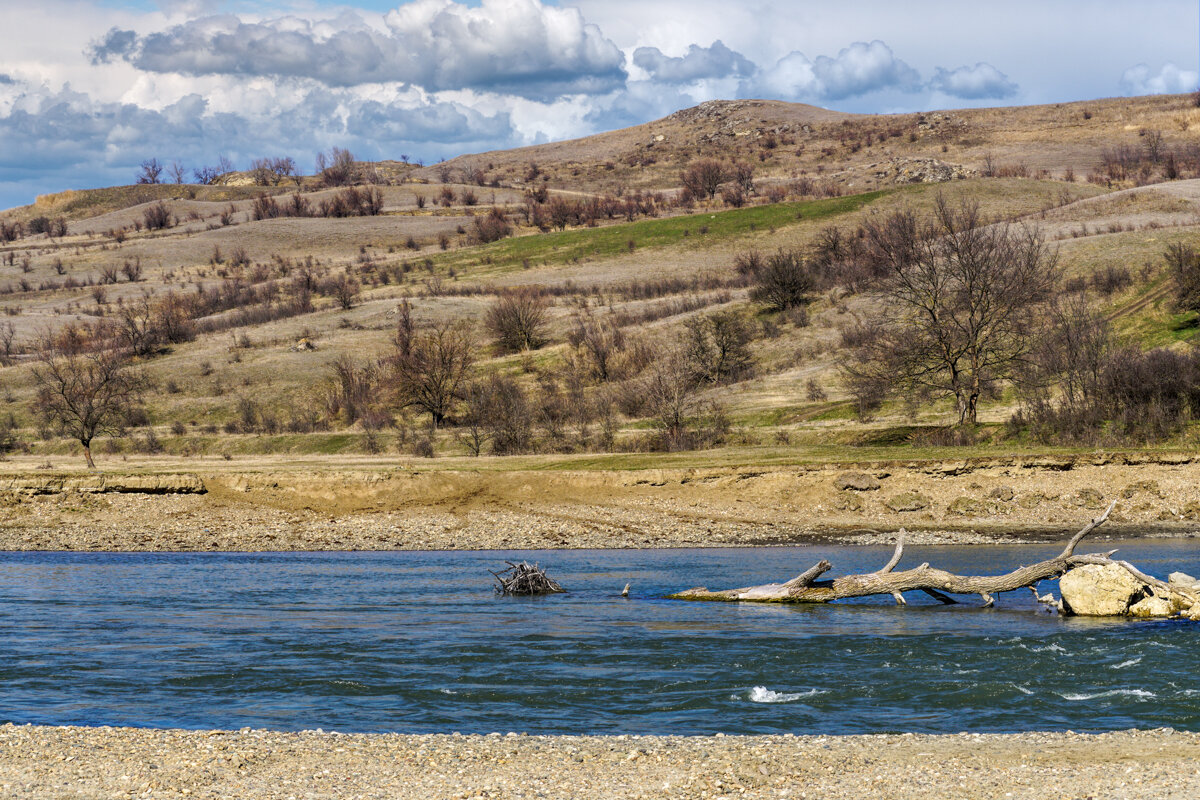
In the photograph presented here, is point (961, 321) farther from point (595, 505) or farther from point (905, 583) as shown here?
point (905, 583)

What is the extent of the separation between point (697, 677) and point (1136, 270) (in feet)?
201

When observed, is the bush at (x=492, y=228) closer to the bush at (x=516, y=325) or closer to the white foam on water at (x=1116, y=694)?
the bush at (x=516, y=325)

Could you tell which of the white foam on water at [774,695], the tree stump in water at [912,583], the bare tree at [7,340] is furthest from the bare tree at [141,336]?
the white foam on water at [774,695]

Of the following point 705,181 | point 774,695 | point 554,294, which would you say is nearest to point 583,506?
point 774,695

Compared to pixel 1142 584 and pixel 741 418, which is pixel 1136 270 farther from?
pixel 1142 584

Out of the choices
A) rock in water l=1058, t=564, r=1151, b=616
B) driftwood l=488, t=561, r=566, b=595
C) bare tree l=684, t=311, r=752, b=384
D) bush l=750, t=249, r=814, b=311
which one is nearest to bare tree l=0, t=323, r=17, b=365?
bare tree l=684, t=311, r=752, b=384

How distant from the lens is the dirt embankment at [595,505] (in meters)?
35.2

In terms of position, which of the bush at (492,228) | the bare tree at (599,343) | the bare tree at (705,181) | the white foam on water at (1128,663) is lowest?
the white foam on water at (1128,663)

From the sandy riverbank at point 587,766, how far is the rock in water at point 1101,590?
815cm

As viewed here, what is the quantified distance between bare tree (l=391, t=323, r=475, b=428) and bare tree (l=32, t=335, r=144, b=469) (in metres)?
14.5

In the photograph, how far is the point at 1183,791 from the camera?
11.4 m

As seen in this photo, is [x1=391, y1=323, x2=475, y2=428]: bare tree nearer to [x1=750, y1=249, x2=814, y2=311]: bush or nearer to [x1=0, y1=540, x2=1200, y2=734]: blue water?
[x1=750, y1=249, x2=814, y2=311]: bush

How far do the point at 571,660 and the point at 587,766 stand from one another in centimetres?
620

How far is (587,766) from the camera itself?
41.6 ft
